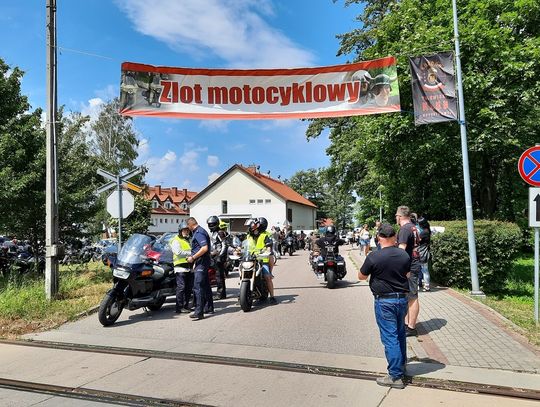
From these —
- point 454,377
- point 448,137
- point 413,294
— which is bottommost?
point 454,377

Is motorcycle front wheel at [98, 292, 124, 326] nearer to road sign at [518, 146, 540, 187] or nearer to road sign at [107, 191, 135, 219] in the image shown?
road sign at [107, 191, 135, 219]

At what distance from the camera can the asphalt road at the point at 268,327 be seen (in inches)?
270

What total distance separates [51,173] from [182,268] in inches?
149

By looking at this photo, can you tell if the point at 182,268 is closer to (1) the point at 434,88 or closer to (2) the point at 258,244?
(2) the point at 258,244

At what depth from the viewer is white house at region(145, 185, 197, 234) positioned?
75812 millimetres

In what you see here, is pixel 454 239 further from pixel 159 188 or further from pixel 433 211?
pixel 159 188

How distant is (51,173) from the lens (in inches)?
401

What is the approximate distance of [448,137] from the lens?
57.6ft

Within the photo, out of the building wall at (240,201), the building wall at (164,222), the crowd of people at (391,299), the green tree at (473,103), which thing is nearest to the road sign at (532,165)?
the crowd of people at (391,299)

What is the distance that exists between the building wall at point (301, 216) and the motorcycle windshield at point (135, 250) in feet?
160

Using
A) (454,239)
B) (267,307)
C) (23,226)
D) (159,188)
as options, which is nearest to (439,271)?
(454,239)

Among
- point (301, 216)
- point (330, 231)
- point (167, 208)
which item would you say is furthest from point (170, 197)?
point (330, 231)

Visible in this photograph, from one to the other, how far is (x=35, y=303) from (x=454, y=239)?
960 centimetres

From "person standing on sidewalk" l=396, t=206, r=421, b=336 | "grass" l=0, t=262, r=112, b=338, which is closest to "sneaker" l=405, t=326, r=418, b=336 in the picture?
"person standing on sidewalk" l=396, t=206, r=421, b=336
